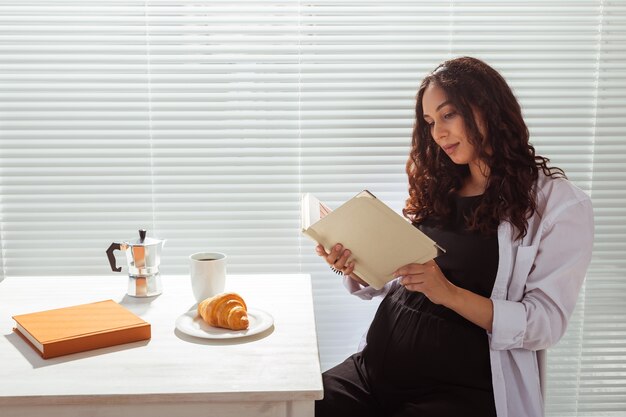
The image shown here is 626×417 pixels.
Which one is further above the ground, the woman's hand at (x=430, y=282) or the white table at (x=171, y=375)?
the woman's hand at (x=430, y=282)

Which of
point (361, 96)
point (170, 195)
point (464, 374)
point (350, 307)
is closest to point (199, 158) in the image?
point (170, 195)

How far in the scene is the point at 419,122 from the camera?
69.8 inches

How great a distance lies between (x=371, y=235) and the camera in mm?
1400

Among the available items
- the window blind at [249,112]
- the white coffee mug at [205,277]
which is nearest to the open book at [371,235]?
the white coffee mug at [205,277]

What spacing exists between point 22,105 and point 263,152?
79cm

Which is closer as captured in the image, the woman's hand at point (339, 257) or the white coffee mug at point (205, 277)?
the woman's hand at point (339, 257)

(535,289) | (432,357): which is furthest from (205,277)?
(535,289)

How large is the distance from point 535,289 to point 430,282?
0.84 ft

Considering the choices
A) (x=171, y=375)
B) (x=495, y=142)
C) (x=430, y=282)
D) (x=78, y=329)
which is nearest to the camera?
(x=171, y=375)

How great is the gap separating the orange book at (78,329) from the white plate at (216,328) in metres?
0.10

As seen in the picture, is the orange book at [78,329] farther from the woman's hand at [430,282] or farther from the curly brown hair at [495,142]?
the curly brown hair at [495,142]

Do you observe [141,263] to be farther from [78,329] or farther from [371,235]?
[371,235]

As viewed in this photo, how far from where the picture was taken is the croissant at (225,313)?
141 cm

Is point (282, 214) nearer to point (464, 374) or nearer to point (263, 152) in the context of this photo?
Answer: point (263, 152)
